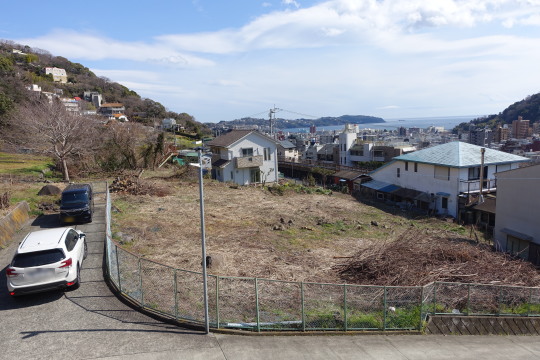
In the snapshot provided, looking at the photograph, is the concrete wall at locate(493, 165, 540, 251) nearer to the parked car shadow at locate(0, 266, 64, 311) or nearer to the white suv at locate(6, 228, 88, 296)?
the white suv at locate(6, 228, 88, 296)

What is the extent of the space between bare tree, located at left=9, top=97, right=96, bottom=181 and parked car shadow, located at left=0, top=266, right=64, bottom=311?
1850 cm

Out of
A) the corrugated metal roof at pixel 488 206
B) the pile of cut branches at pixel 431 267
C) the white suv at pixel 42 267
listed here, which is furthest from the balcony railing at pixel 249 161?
the white suv at pixel 42 267

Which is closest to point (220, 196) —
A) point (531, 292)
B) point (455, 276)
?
point (455, 276)

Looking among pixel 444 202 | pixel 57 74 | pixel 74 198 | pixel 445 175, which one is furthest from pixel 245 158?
pixel 57 74

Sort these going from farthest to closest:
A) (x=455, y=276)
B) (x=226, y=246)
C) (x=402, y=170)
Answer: (x=402, y=170)
(x=226, y=246)
(x=455, y=276)

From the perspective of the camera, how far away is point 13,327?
28.1ft

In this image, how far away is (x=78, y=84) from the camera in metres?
99.7

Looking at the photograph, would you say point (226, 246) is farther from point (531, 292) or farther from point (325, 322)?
point (531, 292)

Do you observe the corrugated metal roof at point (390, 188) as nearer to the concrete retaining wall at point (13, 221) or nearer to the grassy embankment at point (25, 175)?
the grassy embankment at point (25, 175)

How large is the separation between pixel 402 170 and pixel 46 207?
1259 inches

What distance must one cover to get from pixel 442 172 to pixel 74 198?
98.9 feet

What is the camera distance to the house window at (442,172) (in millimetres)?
33375

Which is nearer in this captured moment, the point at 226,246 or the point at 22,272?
the point at 22,272

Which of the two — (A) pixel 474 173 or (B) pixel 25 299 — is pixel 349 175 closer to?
(A) pixel 474 173
